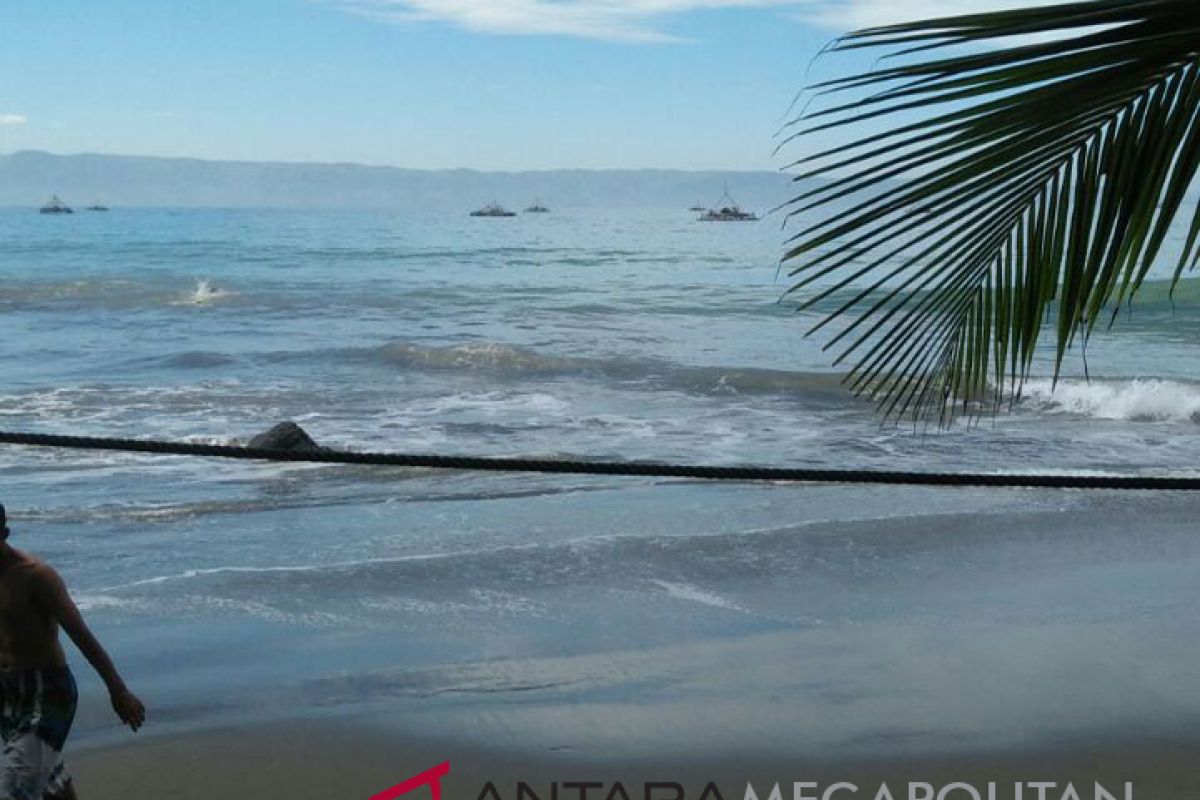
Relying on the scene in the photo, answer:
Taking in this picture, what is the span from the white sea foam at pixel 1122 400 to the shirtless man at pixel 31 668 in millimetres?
14143

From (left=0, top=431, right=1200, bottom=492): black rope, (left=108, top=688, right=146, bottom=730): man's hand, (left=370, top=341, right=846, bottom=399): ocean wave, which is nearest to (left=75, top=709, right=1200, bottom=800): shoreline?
(left=108, top=688, right=146, bottom=730): man's hand

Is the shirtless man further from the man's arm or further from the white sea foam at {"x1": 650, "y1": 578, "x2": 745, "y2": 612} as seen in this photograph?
the white sea foam at {"x1": 650, "y1": 578, "x2": 745, "y2": 612}

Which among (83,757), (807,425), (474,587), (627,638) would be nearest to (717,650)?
(627,638)

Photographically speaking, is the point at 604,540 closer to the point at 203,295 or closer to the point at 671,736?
the point at 671,736

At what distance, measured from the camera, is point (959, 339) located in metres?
1.95

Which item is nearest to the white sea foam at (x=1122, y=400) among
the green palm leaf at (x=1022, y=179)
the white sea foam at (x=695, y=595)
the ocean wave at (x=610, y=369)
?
the ocean wave at (x=610, y=369)

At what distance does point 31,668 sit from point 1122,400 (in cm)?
1569

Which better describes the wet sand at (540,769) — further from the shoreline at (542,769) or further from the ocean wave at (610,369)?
the ocean wave at (610,369)

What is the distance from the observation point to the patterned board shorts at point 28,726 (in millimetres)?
3840

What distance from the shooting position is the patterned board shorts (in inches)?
151

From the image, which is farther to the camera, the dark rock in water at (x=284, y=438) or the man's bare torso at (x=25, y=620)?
the dark rock in water at (x=284, y=438)

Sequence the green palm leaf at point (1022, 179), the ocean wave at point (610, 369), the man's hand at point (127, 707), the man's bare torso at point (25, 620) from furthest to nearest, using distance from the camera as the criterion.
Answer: the ocean wave at point (610, 369) → the man's hand at point (127, 707) → the man's bare torso at point (25, 620) → the green palm leaf at point (1022, 179)

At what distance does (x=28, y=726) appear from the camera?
151 inches

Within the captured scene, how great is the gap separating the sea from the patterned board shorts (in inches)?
74.0
